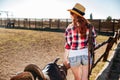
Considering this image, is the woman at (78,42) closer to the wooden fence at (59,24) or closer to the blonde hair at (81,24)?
the blonde hair at (81,24)

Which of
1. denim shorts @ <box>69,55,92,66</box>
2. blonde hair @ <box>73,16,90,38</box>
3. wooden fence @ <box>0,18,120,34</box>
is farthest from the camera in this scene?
wooden fence @ <box>0,18,120,34</box>

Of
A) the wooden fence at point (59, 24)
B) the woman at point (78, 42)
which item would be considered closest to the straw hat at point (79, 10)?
the woman at point (78, 42)

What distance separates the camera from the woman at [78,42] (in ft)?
12.7

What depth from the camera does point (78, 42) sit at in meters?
4.03

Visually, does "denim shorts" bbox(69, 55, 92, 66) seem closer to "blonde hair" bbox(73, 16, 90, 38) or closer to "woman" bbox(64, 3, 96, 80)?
"woman" bbox(64, 3, 96, 80)

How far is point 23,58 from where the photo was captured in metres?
10.5

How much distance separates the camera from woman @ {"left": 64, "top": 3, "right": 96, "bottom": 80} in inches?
153

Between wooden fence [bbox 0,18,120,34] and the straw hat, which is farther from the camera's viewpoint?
wooden fence [bbox 0,18,120,34]

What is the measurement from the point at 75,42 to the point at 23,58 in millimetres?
6658

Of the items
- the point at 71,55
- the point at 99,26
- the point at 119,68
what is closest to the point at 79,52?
the point at 71,55

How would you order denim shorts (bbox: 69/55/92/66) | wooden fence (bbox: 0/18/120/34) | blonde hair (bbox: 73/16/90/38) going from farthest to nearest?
1. wooden fence (bbox: 0/18/120/34)
2. denim shorts (bbox: 69/55/92/66)
3. blonde hair (bbox: 73/16/90/38)

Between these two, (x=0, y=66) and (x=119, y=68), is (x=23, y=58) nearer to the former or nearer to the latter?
(x=0, y=66)

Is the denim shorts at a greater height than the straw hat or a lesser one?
lesser

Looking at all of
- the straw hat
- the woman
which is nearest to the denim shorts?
the woman
